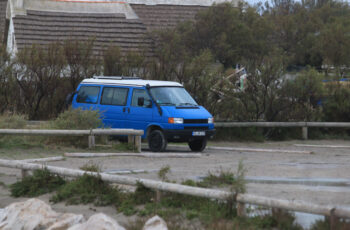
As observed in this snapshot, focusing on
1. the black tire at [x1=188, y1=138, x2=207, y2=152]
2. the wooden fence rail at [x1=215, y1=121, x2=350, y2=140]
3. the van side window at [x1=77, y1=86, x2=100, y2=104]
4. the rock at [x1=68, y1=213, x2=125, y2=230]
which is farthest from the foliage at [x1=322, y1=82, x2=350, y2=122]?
the rock at [x1=68, y1=213, x2=125, y2=230]

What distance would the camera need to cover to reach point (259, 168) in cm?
1385

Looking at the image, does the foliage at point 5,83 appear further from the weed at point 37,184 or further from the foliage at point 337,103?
the foliage at point 337,103

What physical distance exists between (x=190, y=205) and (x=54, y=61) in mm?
14046

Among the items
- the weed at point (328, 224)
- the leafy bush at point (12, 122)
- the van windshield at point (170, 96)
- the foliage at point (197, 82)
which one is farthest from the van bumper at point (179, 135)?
the weed at point (328, 224)

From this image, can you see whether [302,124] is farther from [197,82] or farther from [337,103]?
[197,82]

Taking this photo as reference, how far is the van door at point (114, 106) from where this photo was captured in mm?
18859

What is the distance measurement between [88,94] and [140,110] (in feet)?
7.42

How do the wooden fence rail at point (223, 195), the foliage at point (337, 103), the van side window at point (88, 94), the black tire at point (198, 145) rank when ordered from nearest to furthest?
the wooden fence rail at point (223, 195) < the black tire at point (198, 145) < the van side window at point (88, 94) < the foliage at point (337, 103)

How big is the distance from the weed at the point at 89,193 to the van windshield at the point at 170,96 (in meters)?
7.94

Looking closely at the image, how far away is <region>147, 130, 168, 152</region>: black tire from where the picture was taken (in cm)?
1780

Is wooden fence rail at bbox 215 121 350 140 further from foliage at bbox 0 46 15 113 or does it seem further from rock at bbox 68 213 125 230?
rock at bbox 68 213 125 230

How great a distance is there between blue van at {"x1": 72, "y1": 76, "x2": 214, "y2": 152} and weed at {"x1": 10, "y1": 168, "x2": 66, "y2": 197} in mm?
6813

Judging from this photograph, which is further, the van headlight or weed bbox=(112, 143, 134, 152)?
the van headlight

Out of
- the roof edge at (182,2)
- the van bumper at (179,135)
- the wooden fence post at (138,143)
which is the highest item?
the roof edge at (182,2)
